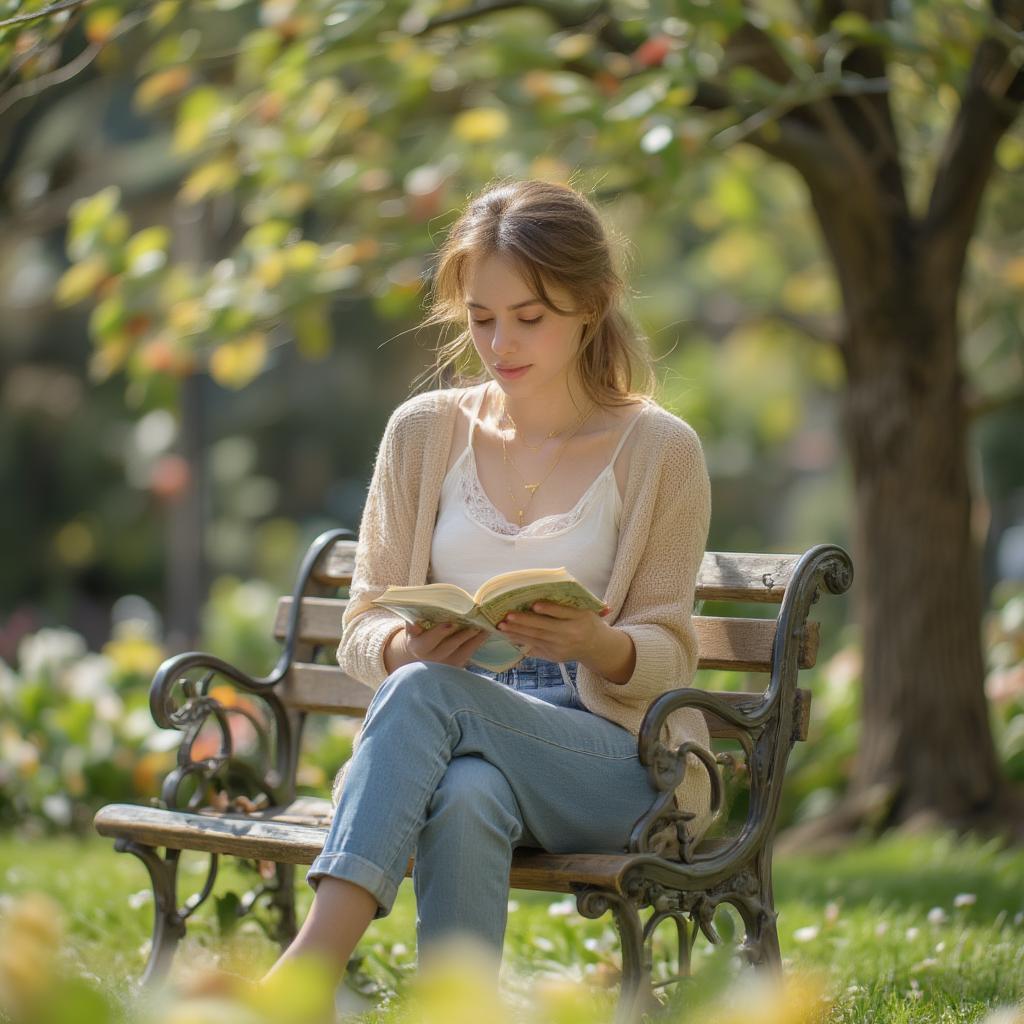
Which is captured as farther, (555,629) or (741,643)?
(741,643)

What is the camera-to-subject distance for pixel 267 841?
2885 mm

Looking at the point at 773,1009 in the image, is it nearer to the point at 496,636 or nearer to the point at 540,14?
the point at 496,636

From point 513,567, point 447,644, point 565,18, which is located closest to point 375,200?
point 565,18

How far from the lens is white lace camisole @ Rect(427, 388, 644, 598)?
9.95ft

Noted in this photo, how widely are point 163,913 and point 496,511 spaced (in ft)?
3.67

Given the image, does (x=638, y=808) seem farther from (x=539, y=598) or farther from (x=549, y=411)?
(x=549, y=411)

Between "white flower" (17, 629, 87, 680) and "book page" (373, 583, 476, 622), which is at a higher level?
"book page" (373, 583, 476, 622)

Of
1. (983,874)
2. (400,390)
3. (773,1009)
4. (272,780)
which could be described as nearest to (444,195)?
(272,780)

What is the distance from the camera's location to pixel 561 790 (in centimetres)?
270

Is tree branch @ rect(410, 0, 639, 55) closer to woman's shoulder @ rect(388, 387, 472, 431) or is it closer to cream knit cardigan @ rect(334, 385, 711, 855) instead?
woman's shoulder @ rect(388, 387, 472, 431)

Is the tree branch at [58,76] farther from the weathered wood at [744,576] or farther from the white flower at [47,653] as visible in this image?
the white flower at [47,653]

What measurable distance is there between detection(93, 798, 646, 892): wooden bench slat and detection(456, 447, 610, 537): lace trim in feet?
2.11

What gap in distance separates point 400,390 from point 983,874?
10.7 metres

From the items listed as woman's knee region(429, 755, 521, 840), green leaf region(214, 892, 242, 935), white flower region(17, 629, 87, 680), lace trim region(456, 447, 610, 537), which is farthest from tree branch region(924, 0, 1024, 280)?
white flower region(17, 629, 87, 680)
